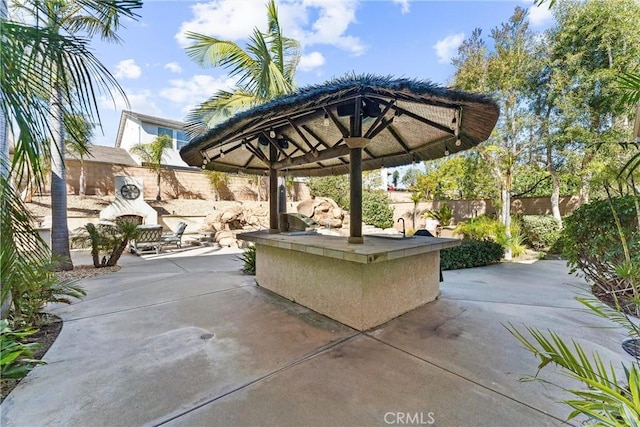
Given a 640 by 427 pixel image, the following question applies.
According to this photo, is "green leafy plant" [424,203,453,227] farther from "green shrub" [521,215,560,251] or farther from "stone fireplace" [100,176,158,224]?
"stone fireplace" [100,176,158,224]

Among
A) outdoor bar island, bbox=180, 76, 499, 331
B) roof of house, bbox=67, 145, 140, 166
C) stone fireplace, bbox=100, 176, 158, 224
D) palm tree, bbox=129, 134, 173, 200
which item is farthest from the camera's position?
roof of house, bbox=67, 145, 140, 166

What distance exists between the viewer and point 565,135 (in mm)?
10016

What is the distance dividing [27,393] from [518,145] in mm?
14365

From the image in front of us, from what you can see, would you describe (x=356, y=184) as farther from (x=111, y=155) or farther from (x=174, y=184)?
(x=111, y=155)

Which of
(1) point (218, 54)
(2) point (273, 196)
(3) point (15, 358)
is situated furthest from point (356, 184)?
(1) point (218, 54)

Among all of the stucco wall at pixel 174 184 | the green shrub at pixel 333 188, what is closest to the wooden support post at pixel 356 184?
the stucco wall at pixel 174 184

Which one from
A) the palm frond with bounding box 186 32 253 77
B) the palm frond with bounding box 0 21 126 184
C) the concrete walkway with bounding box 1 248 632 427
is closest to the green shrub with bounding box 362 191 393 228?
the palm frond with bounding box 186 32 253 77

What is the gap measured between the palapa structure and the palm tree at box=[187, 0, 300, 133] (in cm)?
180

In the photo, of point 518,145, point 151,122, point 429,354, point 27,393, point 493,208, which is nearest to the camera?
point 27,393

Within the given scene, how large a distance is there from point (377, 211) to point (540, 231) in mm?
9657

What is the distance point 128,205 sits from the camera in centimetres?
1298

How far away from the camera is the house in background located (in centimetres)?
2084

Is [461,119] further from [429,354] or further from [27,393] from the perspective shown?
[27,393]

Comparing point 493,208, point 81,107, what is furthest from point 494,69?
point 81,107
